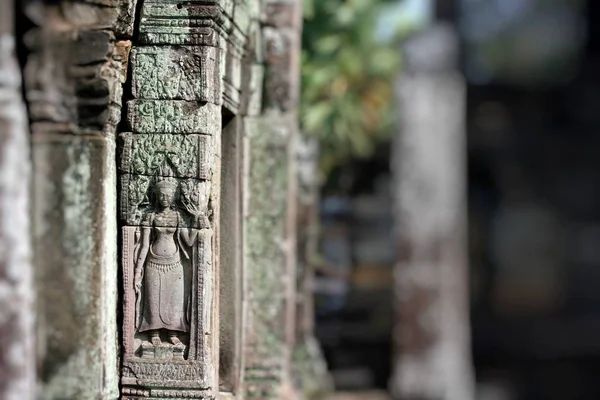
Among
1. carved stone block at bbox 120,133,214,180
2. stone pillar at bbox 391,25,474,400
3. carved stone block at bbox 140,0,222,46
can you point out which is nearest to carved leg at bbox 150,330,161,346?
carved stone block at bbox 120,133,214,180

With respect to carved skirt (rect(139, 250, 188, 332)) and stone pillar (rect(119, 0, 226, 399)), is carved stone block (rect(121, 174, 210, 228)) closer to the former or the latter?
stone pillar (rect(119, 0, 226, 399))

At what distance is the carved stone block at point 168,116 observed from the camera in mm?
5566

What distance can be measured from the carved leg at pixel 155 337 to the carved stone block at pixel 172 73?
104 centimetres

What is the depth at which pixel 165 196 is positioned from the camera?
5531mm

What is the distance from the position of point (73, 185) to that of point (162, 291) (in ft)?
2.90

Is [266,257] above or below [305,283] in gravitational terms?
above

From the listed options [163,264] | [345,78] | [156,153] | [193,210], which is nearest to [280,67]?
[156,153]

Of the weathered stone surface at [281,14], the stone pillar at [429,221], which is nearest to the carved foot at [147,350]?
the weathered stone surface at [281,14]

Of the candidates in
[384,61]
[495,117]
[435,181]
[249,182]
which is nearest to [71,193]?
[249,182]

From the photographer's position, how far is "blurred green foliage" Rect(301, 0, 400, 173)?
10.5 metres

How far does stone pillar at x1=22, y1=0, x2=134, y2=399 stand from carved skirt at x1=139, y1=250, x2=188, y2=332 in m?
0.20

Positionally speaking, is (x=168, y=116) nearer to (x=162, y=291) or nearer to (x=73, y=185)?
(x=162, y=291)

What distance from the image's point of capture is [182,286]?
5539mm

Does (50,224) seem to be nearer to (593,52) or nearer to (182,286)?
(182,286)
